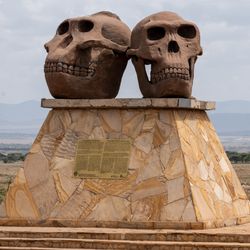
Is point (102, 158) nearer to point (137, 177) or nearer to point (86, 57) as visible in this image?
point (137, 177)

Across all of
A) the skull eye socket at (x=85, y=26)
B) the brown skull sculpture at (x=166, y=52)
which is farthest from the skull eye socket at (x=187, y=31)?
the skull eye socket at (x=85, y=26)

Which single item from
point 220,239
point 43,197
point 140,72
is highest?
point 140,72

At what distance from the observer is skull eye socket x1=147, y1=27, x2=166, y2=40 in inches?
674

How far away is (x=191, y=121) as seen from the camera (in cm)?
1712

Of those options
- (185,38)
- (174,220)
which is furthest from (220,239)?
(185,38)

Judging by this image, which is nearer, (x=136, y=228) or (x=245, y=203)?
(x=136, y=228)

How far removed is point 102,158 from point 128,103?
106 centimetres

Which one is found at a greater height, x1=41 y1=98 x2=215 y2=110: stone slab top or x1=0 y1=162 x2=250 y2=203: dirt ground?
x1=0 y1=162 x2=250 y2=203: dirt ground

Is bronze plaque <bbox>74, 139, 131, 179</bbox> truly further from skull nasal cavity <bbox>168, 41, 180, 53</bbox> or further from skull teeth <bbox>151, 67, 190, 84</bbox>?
skull nasal cavity <bbox>168, 41, 180, 53</bbox>

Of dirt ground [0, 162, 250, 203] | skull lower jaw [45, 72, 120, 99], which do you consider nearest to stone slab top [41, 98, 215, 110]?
skull lower jaw [45, 72, 120, 99]

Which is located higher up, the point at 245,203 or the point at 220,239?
the point at 245,203

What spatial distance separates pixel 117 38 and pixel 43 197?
3285 millimetres

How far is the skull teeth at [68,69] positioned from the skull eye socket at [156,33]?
1.28 meters

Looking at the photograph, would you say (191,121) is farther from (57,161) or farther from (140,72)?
(57,161)
